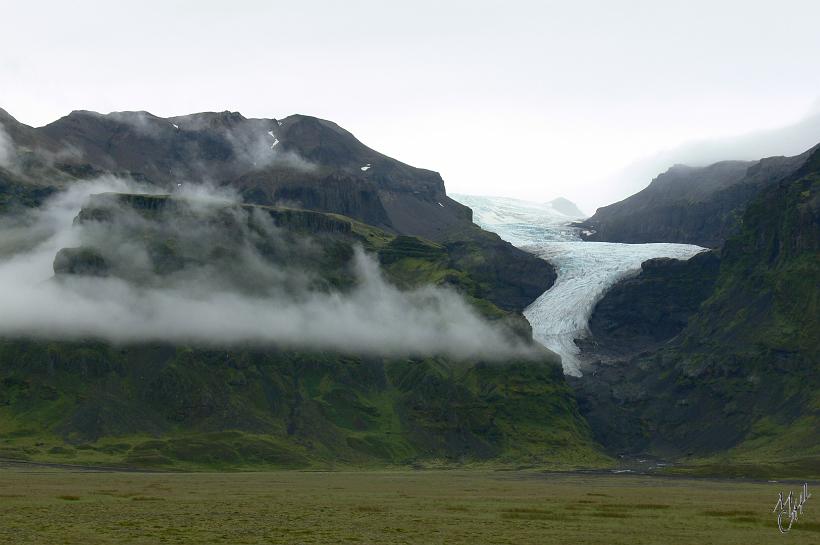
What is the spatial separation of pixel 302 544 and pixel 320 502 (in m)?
54.7

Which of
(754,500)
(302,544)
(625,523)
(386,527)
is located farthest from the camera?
(754,500)

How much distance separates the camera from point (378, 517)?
4887 inches

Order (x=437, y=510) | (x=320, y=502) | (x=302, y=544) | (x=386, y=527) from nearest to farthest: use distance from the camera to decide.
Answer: (x=302, y=544) < (x=386, y=527) < (x=437, y=510) < (x=320, y=502)

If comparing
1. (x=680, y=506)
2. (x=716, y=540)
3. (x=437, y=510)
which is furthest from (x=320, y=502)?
(x=716, y=540)

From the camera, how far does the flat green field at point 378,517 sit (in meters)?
102

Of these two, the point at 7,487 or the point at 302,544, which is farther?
the point at 7,487

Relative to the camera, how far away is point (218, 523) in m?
113

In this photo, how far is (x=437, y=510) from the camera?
5404 inches

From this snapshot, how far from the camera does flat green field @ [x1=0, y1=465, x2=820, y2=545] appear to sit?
4035 inches

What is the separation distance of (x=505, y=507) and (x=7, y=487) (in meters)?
→ 83.0

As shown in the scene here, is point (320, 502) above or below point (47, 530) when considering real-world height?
below

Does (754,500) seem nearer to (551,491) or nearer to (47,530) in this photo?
(551,491)

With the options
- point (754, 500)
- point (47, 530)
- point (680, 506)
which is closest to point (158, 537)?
point (47, 530)

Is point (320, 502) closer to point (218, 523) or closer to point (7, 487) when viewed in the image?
point (218, 523)
